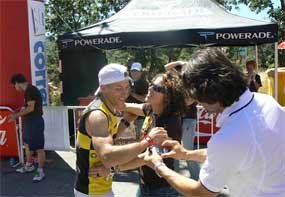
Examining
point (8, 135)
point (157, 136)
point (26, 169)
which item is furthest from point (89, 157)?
point (8, 135)

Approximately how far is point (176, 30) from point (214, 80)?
6.60 metres

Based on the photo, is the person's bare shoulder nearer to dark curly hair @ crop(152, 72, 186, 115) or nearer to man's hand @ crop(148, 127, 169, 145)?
man's hand @ crop(148, 127, 169, 145)

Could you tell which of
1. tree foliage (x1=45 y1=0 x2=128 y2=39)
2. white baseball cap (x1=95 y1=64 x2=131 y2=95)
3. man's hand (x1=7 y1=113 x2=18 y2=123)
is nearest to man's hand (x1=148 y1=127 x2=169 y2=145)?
white baseball cap (x1=95 y1=64 x2=131 y2=95)

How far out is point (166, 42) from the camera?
8539 mm

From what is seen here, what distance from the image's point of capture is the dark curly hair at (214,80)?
1.94 meters

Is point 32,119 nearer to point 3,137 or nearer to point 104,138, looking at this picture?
point 3,137

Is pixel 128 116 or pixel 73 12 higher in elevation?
pixel 73 12

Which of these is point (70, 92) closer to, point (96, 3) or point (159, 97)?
point (159, 97)

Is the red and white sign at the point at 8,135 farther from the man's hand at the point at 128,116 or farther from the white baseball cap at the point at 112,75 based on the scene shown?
the white baseball cap at the point at 112,75

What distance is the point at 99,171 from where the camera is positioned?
3000 millimetres

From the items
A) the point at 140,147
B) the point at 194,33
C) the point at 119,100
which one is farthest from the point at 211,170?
the point at 194,33

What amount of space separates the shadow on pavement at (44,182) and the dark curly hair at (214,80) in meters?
4.56

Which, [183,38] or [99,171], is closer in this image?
[99,171]

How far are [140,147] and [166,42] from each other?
20.0 ft
